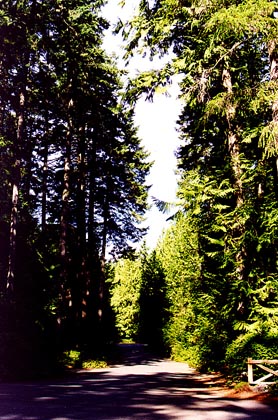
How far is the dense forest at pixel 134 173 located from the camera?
12109 millimetres

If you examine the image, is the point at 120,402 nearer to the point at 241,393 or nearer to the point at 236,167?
the point at 241,393

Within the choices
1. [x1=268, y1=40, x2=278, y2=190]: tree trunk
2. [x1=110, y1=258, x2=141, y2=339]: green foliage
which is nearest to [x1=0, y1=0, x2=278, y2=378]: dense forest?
[x1=268, y1=40, x2=278, y2=190]: tree trunk

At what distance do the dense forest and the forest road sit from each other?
2217mm

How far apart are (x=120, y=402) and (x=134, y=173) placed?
2012cm

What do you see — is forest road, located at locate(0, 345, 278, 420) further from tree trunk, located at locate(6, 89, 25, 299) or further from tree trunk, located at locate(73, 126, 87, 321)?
tree trunk, located at locate(73, 126, 87, 321)

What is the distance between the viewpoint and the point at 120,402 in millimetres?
9961

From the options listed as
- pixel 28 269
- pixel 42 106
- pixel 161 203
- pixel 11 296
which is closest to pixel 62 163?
pixel 42 106

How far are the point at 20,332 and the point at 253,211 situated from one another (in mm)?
11000

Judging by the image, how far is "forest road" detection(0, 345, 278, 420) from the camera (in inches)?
324

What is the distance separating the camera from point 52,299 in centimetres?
2231

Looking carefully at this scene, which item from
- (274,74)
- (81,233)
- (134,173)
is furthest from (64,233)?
(274,74)

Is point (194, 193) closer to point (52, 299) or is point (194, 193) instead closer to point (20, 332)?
point (20, 332)

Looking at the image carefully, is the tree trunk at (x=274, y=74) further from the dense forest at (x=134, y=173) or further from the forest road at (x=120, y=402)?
Result: the forest road at (x=120, y=402)

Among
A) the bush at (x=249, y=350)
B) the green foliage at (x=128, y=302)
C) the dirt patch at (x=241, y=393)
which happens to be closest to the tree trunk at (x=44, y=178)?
the dirt patch at (x=241, y=393)
